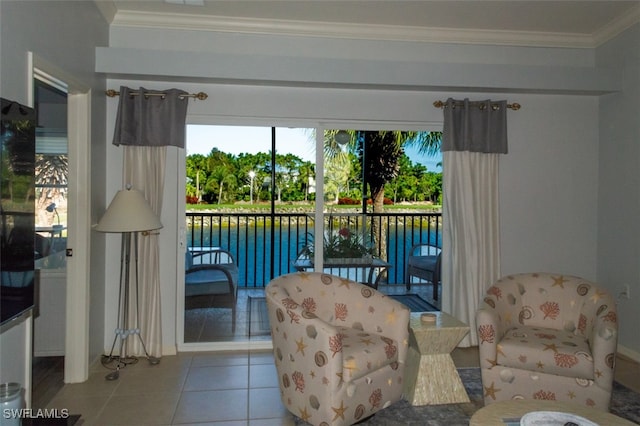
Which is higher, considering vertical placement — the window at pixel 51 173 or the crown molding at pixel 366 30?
the crown molding at pixel 366 30

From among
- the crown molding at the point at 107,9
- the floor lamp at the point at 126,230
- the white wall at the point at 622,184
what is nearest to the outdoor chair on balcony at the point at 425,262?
the white wall at the point at 622,184

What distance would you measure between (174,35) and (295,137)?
1.29m

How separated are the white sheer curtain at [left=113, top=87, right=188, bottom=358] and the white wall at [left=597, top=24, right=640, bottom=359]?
12.0ft

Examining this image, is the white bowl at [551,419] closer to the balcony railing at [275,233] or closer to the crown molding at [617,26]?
the balcony railing at [275,233]

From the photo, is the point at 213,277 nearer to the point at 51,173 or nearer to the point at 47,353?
the point at 47,353

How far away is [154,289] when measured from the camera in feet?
12.1

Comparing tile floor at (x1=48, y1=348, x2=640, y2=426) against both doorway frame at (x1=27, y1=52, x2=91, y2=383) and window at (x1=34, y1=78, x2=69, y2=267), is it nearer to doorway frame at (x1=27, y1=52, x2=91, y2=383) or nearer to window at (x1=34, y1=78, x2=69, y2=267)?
doorway frame at (x1=27, y1=52, x2=91, y2=383)

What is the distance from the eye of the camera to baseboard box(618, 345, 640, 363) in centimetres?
371

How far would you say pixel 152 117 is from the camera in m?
3.65

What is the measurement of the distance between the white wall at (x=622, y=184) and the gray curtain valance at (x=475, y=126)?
3.23 feet

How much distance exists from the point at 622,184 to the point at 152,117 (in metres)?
3.94

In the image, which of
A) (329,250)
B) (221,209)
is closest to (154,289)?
(221,209)

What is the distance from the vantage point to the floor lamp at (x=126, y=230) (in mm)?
3211

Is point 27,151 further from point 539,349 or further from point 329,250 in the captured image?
point 539,349
